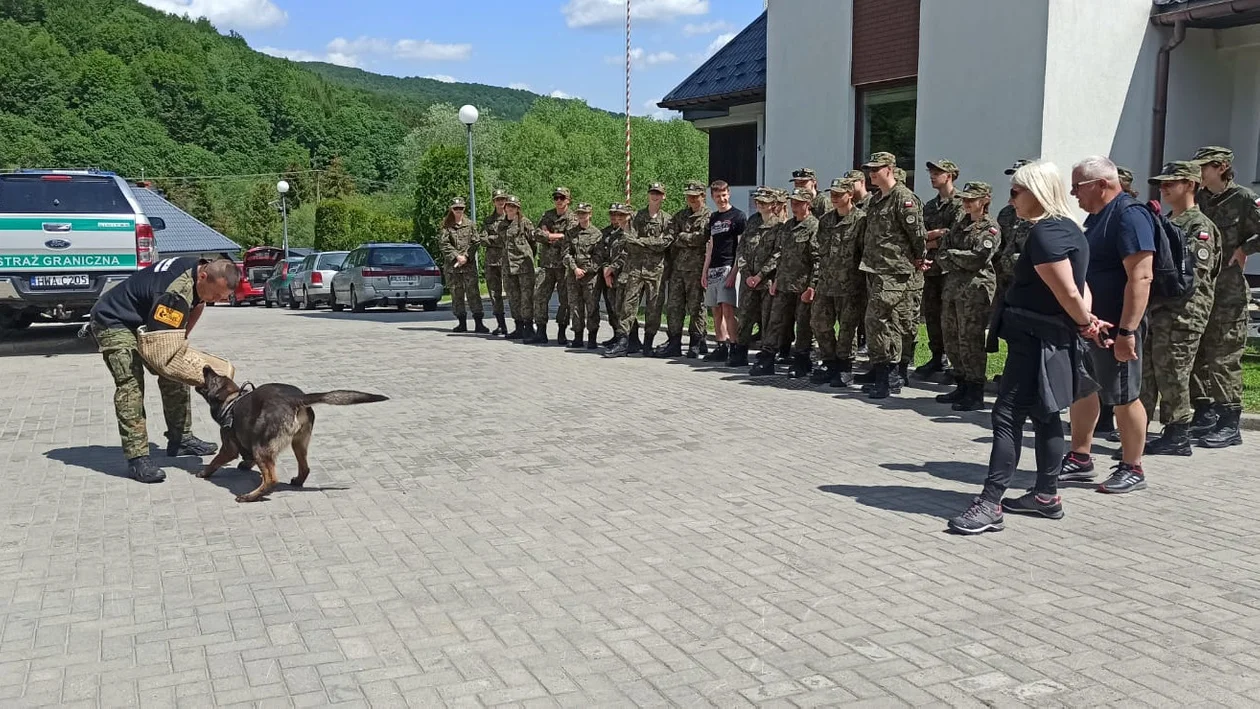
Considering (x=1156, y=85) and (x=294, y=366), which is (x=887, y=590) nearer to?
(x=294, y=366)

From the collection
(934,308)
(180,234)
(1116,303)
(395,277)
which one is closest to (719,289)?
(934,308)

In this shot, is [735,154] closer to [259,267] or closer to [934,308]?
[934,308]

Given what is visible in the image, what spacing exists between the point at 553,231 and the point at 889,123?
6.21m

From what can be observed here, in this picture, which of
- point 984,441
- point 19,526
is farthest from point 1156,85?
point 19,526

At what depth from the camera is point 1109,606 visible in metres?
4.45

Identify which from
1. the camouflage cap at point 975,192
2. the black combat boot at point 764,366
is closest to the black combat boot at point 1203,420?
the camouflage cap at point 975,192

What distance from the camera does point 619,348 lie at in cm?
1338

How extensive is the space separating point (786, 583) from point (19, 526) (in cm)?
420

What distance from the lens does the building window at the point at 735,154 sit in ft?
72.3

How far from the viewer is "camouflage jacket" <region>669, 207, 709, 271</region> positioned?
12375 mm

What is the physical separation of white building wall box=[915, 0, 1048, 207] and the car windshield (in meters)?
12.0

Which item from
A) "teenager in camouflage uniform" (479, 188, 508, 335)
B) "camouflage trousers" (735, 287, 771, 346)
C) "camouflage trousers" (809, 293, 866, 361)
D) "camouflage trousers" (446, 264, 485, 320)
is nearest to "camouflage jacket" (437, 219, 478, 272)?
"camouflage trousers" (446, 264, 485, 320)

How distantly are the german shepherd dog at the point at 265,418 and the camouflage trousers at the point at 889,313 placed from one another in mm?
5215

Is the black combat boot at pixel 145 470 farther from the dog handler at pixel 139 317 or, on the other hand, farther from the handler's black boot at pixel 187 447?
the handler's black boot at pixel 187 447
